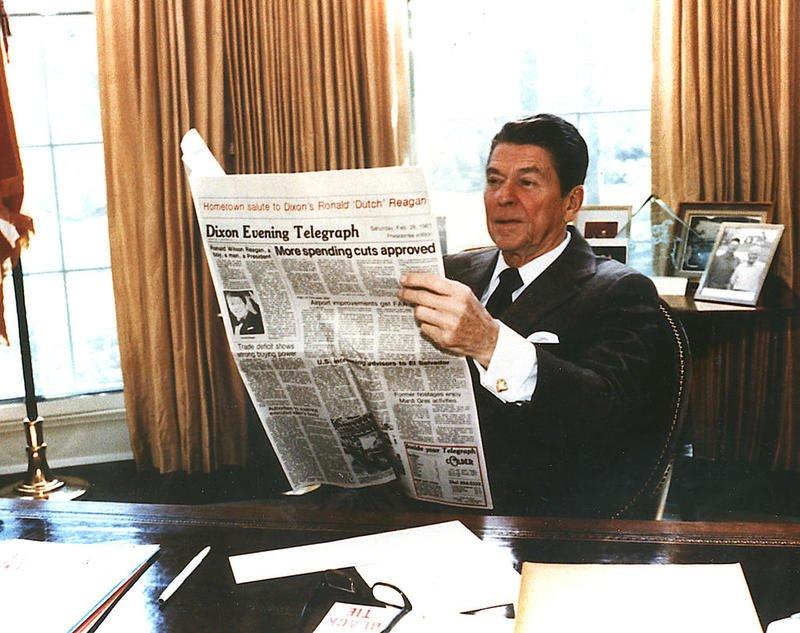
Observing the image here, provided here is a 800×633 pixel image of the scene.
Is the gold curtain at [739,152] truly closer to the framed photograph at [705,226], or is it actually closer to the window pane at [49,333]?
the framed photograph at [705,226]

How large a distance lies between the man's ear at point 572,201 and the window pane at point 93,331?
6.73 feet

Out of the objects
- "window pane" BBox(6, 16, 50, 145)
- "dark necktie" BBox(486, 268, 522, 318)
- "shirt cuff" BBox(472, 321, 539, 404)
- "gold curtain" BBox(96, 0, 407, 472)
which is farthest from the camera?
"window pane" BBox(6, 16, 50, 145)

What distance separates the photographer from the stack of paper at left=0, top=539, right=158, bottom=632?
901 millimetres

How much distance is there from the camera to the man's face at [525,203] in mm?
1737

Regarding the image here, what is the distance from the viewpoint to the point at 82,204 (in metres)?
3.27

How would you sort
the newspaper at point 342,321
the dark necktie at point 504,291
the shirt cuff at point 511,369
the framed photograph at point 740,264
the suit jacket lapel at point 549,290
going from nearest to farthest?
the newspaper at point 342,321 → the shirt cuff at point 511,369 → the suit jacket lapel at point 549,290 → the dark necktie at point 504,291 → the framed photograph at point 740,264

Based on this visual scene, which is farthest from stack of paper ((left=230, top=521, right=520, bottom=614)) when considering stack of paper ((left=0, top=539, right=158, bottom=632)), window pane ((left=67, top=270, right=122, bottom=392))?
window pane ((left=67, top=270, right=122, bottom=392))

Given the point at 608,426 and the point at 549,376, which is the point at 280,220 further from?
the point at 608,426

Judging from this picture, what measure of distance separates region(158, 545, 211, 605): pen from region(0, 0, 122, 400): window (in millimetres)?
2434

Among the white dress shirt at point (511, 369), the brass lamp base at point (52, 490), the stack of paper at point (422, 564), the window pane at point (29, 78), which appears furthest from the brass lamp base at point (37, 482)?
the stack of paper at point (422, 564)

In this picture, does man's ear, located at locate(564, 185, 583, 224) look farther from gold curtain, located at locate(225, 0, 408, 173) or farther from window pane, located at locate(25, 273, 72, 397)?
window pane, located at locate(25, 273, 72, 397)

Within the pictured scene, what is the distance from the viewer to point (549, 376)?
1359mm

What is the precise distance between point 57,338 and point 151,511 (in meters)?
2.33

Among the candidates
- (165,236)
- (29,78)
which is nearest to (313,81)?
(165,236)
